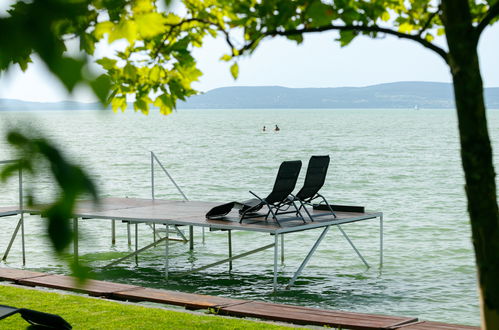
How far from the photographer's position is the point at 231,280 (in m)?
11.3

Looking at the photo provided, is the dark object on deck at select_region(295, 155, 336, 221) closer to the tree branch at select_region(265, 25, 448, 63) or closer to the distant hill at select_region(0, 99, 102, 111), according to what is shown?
the tree branch at select_region(265, 25, 448, 63)

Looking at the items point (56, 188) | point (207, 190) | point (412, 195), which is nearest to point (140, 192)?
point (207, 190)

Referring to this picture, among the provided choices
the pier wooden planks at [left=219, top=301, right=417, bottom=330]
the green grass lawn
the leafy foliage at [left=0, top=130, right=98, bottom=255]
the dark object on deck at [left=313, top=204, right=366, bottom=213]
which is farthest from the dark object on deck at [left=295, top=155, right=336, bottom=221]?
the leafy foliage at [left=0, top=130, right=98, bottom=255]

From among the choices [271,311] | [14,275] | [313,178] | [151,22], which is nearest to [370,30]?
[151,22]

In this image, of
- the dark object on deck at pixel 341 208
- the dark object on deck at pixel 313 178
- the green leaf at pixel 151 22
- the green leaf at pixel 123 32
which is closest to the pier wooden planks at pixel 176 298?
the dark object on deck at pixel 313 178

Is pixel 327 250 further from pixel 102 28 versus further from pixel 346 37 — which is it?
pixel 102 28

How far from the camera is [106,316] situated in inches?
268

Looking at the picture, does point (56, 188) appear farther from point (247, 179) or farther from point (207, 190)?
point (247, 179)

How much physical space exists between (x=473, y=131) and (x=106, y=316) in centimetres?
446

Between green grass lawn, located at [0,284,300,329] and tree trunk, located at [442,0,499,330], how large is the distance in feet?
11.3

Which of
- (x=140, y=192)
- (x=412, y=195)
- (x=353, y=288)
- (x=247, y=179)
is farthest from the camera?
(x=247, y=179)

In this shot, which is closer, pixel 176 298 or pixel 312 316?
pixel 312 316

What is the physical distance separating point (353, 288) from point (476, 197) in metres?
8.00

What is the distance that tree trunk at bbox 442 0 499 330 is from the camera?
306 centimetres
